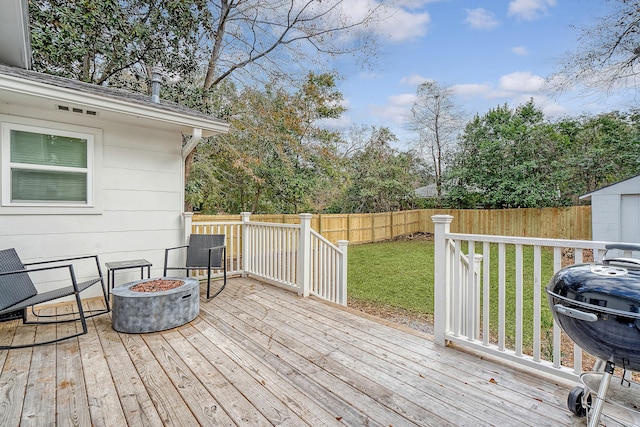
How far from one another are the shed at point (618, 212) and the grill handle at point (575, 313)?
10.9 m

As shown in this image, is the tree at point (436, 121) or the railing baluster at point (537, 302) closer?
the railing baluster at point (537, 302)

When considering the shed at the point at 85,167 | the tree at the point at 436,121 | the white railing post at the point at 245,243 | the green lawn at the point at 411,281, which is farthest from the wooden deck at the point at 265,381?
the tree at the point at 436,121

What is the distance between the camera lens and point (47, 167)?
3.79 meters

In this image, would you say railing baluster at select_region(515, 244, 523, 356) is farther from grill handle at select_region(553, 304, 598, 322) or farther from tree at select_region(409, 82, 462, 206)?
tree at select_region(409, 82, 462, 206)

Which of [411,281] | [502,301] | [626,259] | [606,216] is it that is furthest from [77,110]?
[606,216]

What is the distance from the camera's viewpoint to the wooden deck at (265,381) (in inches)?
71.1

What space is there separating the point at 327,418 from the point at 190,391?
3.06ft

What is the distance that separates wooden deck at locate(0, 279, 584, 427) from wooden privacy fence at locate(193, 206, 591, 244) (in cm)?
768

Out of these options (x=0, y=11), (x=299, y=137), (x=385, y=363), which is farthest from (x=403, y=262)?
(x=0, y=11)

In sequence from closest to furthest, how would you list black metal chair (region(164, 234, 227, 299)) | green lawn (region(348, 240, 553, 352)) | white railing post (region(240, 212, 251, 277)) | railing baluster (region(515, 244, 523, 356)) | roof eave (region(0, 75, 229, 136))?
railing baluster (region(515, 244, 523, 356)) < roof eave (region(0, 75, 229, 136)) < black metal chair (region(164, 234, 227, 299)) < green lawn (region(348, 240, 553, 352)) < white railing post (region(240, 212, 251, 277))

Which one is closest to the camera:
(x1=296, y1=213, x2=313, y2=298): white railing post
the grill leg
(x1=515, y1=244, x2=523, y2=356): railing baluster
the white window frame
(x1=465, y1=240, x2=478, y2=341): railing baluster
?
the grill leg

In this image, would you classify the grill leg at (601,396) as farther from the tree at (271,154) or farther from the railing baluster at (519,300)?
the tree at (271,154)

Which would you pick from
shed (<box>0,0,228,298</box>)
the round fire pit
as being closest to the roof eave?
shed (<box>0,0,228,298</box>)

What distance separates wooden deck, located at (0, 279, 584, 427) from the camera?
181 cm
